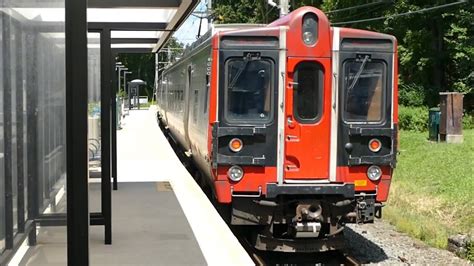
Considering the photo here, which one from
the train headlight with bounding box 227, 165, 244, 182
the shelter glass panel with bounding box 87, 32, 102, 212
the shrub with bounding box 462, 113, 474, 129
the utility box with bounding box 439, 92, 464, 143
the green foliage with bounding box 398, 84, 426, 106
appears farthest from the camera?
the green foliage with bounding box 398, 84, 426, 106

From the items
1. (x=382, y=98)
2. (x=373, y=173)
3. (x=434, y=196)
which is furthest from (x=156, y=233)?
(x=434, y=196)

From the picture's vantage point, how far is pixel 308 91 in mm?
8125

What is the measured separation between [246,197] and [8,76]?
545 cm

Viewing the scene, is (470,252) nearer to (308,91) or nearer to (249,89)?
(308,91)

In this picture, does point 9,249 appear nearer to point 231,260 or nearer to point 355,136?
point 231,260

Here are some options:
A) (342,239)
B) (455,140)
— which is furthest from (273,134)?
(455,140)

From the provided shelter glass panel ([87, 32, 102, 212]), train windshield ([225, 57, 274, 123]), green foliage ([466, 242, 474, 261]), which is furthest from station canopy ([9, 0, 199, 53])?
green foliage ([466, 242, 474, 261])

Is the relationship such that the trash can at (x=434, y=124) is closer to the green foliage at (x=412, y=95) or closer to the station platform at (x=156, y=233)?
the green foliage at (x=412, y=95)

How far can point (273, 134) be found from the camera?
8.00 m

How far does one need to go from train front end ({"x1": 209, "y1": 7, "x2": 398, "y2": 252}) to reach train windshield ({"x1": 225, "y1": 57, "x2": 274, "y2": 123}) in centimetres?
1

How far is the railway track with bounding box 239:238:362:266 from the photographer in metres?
8.20

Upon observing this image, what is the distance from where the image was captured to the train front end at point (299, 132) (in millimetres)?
7910

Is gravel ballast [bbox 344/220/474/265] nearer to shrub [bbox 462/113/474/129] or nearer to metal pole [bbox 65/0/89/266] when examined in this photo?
metal pole [bbox 65/0/89/266]

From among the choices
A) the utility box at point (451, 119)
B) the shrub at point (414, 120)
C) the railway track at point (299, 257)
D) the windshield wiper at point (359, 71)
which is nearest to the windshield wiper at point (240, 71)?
the windshield wiper at point (359, 71)
